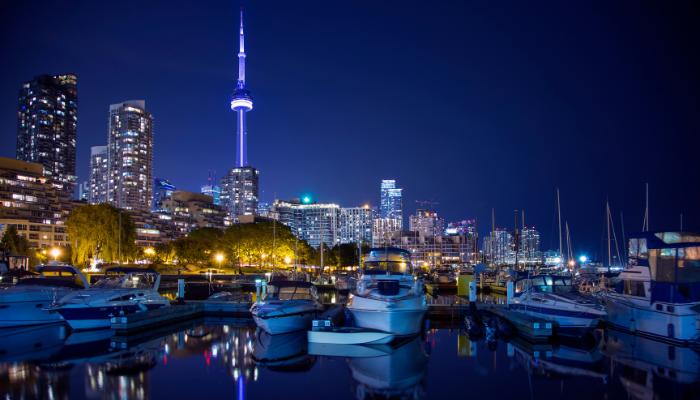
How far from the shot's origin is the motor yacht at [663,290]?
24031 mm

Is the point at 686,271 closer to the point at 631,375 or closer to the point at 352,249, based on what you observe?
the point at 631,375

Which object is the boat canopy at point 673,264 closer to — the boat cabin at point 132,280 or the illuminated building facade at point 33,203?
the boat cabin at point 132,280

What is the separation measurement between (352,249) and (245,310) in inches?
3703

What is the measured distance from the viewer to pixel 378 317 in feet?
77.6

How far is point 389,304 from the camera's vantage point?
23.6 metres

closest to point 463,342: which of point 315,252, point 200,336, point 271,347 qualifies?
point 271,347

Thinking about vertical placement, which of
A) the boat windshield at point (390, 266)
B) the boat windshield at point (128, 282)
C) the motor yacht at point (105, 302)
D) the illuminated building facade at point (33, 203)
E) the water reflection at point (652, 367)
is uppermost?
the illuminated building facade at point (33, 203)

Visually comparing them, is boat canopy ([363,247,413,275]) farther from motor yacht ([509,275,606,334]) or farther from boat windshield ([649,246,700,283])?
boat windshield ([649,246,700,283])

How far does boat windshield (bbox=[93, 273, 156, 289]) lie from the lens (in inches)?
1208

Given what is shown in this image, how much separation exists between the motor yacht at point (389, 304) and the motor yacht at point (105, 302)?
12.5 m

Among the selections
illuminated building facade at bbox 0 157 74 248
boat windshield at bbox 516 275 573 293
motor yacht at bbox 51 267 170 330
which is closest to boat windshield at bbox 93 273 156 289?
motor yacht at bbox 51 267 170 330

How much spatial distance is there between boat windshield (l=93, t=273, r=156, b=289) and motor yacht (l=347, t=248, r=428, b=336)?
45.4 feet

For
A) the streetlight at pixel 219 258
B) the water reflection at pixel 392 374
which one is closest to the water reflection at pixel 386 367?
the water reflection at pixel 392 374

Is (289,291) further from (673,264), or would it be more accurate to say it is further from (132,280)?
(673,264)
